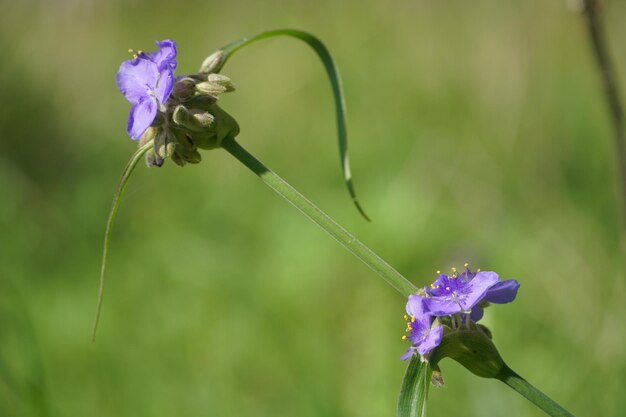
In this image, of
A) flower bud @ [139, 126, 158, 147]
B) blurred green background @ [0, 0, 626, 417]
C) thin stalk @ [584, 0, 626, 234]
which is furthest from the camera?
blurred green background @ [0, 0, 626, 417]

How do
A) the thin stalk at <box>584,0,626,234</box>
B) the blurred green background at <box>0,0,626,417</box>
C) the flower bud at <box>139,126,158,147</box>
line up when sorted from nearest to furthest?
the flower bud at <box>139,126,158,147</box> < the thin stalk at <box>584,0,626,234</box> < the blurred green background at <box>0,0,626,417</box>

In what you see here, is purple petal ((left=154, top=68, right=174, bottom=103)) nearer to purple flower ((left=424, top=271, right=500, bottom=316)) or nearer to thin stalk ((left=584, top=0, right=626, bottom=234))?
purple flower ((left=424, top=271, right=500, bottom=316))

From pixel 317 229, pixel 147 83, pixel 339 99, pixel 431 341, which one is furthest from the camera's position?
pixel 317 229

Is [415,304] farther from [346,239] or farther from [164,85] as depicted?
[164,85]

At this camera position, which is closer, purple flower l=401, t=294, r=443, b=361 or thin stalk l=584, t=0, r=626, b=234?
purple flower l=401, t=294, r=443, b=361

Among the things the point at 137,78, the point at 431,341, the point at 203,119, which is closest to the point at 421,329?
the point at 431,341

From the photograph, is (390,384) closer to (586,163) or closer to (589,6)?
(589,6)

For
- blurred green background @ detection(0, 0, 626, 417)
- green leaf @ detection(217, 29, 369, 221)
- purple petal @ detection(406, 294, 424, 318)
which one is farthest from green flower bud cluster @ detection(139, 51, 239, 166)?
blurred green background @ detection(0, 0, 626, 417)
